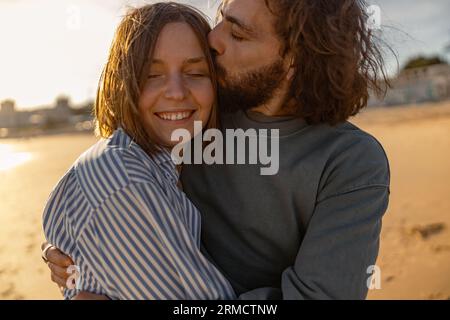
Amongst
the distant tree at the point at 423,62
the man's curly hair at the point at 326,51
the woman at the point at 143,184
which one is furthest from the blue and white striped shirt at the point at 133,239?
the distant tree at the point at 423,62

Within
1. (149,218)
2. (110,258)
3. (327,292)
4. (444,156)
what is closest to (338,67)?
(327,292)

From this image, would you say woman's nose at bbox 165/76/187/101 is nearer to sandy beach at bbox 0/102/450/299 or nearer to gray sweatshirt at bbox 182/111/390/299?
gray sweatshirt at bbox 182/111/390/299

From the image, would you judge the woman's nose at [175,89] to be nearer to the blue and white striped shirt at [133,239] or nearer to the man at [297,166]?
the man at [297,166]

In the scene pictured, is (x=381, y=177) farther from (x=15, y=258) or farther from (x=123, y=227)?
(x=15, y=258)

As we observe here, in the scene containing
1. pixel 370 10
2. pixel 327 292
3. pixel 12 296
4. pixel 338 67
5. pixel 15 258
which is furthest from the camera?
pixel 15 258

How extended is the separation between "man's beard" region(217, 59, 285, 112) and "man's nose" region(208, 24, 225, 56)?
74mm

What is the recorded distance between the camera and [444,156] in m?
14.0

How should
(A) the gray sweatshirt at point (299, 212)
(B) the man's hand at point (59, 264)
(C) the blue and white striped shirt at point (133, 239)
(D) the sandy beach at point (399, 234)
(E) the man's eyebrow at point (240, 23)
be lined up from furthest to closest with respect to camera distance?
(D) the sandy beach at point (399, 234) → (E) the man's eyebrow at point (240, 23) → (B) the man's hand at point (59, 264) → (A) the gray sweatshirt at point (299, 212) → (C) the blue and white striped shirt at point (133, 239)

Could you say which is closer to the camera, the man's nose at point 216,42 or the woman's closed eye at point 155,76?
the woman's closed eye at point 155,76

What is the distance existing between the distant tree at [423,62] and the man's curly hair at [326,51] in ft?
212

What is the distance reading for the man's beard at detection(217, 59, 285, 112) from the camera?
2465mm

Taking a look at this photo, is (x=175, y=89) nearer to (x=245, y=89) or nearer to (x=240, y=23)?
(x=245, y=89)

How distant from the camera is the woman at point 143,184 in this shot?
1.69 meters
